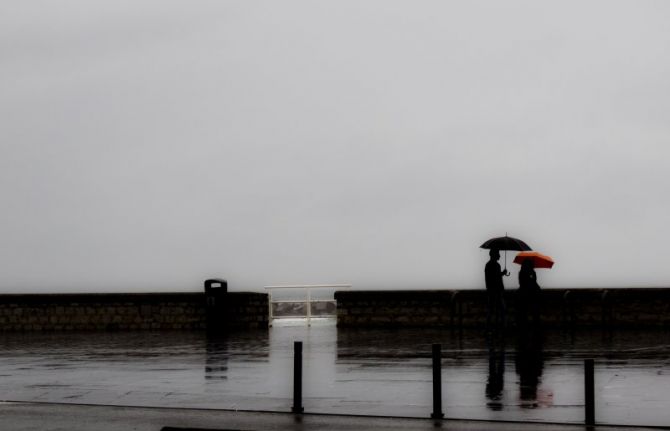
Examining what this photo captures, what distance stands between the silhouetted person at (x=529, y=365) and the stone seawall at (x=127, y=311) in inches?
353

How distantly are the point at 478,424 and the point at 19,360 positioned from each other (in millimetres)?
11745

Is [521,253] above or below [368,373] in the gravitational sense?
above

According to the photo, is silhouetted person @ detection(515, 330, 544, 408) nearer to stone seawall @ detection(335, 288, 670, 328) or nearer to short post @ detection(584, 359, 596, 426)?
short post @ detection(584, 359, 596, 426)

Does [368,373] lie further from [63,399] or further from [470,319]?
[470,319]

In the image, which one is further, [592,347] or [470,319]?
[470,319]

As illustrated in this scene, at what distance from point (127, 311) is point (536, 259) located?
12.0 m

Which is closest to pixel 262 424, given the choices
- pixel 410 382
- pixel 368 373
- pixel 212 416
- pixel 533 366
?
pixel 212 416

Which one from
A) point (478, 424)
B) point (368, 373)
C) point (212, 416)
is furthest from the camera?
point (368, 373)

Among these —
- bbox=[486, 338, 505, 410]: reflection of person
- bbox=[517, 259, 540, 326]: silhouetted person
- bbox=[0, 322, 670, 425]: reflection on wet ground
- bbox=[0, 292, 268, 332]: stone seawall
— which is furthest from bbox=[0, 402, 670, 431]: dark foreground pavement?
bbox=[0, 292, 268, 332]: stone seawall

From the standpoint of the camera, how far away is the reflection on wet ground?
12789 mm

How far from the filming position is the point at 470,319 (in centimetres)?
2736

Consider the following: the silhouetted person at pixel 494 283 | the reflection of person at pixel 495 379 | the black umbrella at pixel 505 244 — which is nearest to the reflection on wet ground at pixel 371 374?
the reflection of person at pixel 495 379

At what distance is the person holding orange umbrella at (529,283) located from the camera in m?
24.9

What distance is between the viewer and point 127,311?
3045cm
